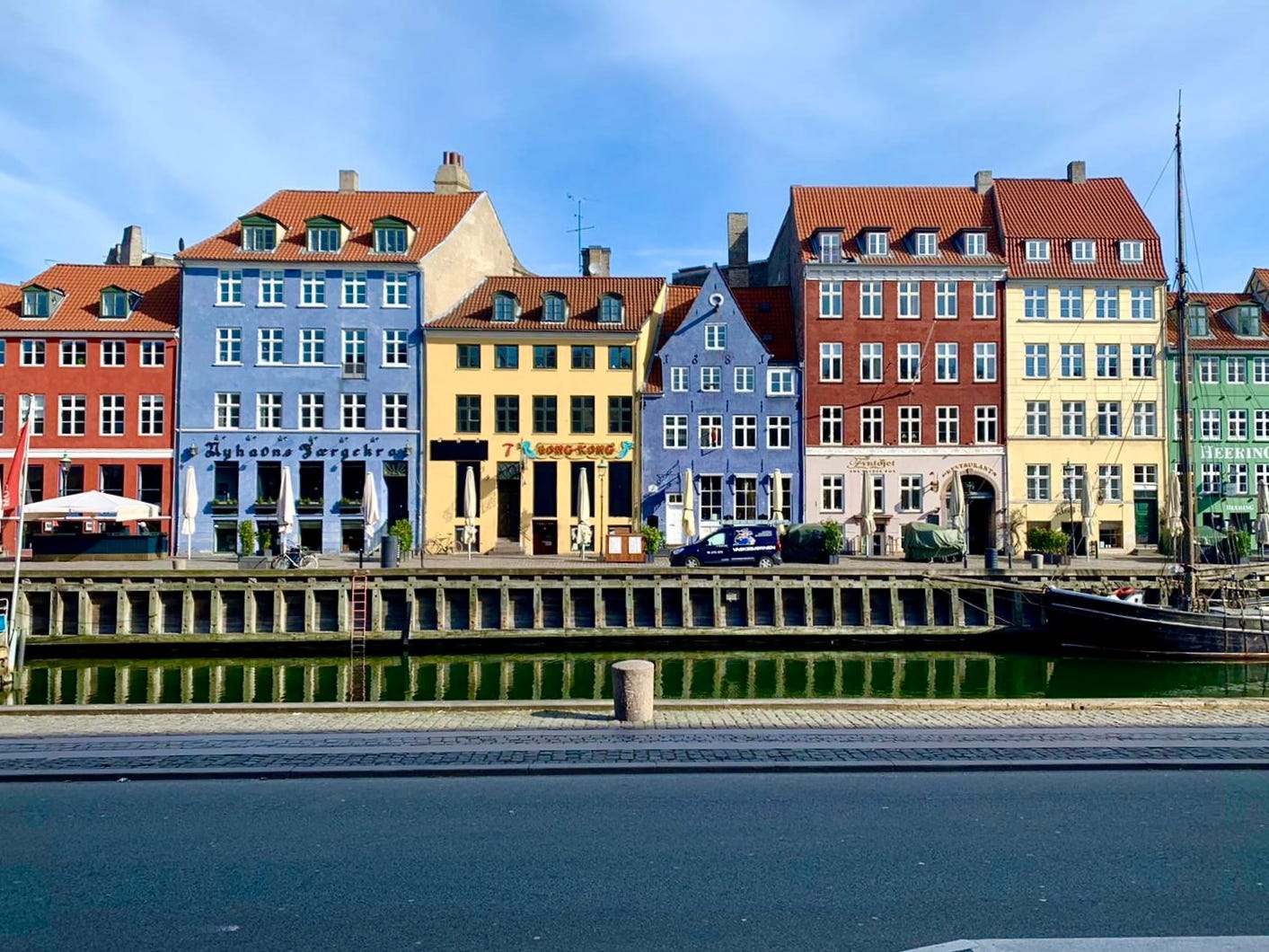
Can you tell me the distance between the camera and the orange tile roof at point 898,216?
48.5 metres

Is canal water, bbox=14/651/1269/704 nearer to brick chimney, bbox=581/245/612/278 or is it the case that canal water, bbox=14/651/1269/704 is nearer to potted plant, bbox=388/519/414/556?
potted plant, bbox=388/519/414/556

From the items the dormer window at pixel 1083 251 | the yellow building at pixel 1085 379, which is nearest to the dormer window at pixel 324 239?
the yellow building at pixel 1085 379

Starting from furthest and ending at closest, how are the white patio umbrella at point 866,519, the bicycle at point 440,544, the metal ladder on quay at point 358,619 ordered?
the bicycle at point 440,544 → the white patio umbrella at point 866,519 → the metal ladder on quay at point 358,619

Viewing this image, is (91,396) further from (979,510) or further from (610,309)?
(979,510)

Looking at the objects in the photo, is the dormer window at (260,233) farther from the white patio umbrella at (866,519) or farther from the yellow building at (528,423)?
the white patio umbrella at (866,519)

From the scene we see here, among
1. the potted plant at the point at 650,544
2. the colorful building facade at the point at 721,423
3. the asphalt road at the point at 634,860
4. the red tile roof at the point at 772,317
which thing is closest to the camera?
the asphalt road at the point at 634,860

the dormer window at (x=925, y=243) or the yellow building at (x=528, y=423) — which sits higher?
the dormer window at (x=925, y=243)

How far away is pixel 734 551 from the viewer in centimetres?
3628

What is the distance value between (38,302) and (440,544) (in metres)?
20.3

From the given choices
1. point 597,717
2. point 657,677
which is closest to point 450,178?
point 657,677

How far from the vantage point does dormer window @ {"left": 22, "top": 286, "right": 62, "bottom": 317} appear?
47062 mm

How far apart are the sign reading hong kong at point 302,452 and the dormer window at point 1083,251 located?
30705mm

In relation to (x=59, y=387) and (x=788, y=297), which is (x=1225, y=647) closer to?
(x=788, y=297)

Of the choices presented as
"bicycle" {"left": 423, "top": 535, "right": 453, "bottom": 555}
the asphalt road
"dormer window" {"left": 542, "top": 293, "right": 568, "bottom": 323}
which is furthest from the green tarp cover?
the asphalt road
